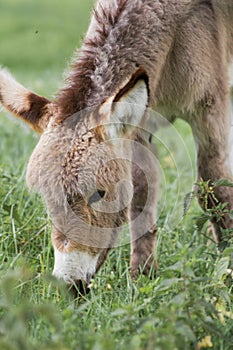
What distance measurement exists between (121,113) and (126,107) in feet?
0.15

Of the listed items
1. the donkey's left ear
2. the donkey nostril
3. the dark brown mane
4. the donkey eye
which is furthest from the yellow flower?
the dark brown mane

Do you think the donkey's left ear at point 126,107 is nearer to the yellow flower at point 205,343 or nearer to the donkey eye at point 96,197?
the donkey eye at point 96,197

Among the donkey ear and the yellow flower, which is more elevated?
the donkey ear

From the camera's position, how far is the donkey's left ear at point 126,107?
3.57m

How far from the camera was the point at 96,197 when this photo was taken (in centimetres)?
372

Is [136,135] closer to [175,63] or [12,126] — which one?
[175,63]

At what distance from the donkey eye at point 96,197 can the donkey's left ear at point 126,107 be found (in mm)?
287

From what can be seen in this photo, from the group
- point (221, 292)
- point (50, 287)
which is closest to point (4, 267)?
point (50, 287)

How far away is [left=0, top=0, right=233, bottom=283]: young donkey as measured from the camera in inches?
145

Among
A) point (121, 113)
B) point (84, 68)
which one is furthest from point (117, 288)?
point (84, 68)

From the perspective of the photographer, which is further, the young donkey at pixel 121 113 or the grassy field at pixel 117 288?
the young donkey at pixel 121 113

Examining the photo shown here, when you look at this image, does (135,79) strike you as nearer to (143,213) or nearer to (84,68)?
(84,68)

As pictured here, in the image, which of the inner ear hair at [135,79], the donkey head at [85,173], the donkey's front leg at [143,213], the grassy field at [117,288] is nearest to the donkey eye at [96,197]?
the donkey head at [85,173]

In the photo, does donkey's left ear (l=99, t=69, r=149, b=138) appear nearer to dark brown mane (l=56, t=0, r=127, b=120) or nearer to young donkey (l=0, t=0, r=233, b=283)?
young donkey (l=0, t=0, r=233, b=283)
